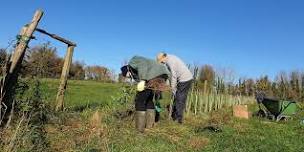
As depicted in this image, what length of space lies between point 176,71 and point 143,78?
2166 millimetres

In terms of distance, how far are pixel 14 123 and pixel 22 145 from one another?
1.20m

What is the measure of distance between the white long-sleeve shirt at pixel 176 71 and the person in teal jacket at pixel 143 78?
4.90ft

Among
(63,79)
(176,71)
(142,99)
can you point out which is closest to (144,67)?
(142,99)

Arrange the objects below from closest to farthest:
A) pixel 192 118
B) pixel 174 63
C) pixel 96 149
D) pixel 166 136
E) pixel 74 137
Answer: pixel 96 149 < pixel 74 137 < pixel 166 136 < pixel 174 63 < pixel 192 118

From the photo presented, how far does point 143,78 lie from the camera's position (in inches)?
362

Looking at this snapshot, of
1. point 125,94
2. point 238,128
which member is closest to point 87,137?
point 125,94

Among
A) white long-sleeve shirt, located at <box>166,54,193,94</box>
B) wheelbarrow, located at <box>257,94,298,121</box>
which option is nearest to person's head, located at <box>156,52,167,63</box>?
white long-sleeve shirt, located at <box>166,54,193,94</box>

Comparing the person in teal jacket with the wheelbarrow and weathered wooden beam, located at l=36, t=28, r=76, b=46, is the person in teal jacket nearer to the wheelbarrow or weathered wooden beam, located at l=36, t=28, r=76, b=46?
weathered wooden beam, located at l=36, t=28, r=76, b=46

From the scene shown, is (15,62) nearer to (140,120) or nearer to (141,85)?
(141,85)

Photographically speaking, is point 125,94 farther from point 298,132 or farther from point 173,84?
point 298,132

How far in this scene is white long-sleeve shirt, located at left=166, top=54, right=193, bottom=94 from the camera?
36.6 ft

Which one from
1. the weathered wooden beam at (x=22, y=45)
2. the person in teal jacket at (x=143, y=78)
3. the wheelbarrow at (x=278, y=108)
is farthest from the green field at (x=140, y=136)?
the wheelbarrow at (x=278, y=108)

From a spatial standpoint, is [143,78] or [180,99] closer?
[143,78]

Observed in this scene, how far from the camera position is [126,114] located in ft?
33.3
